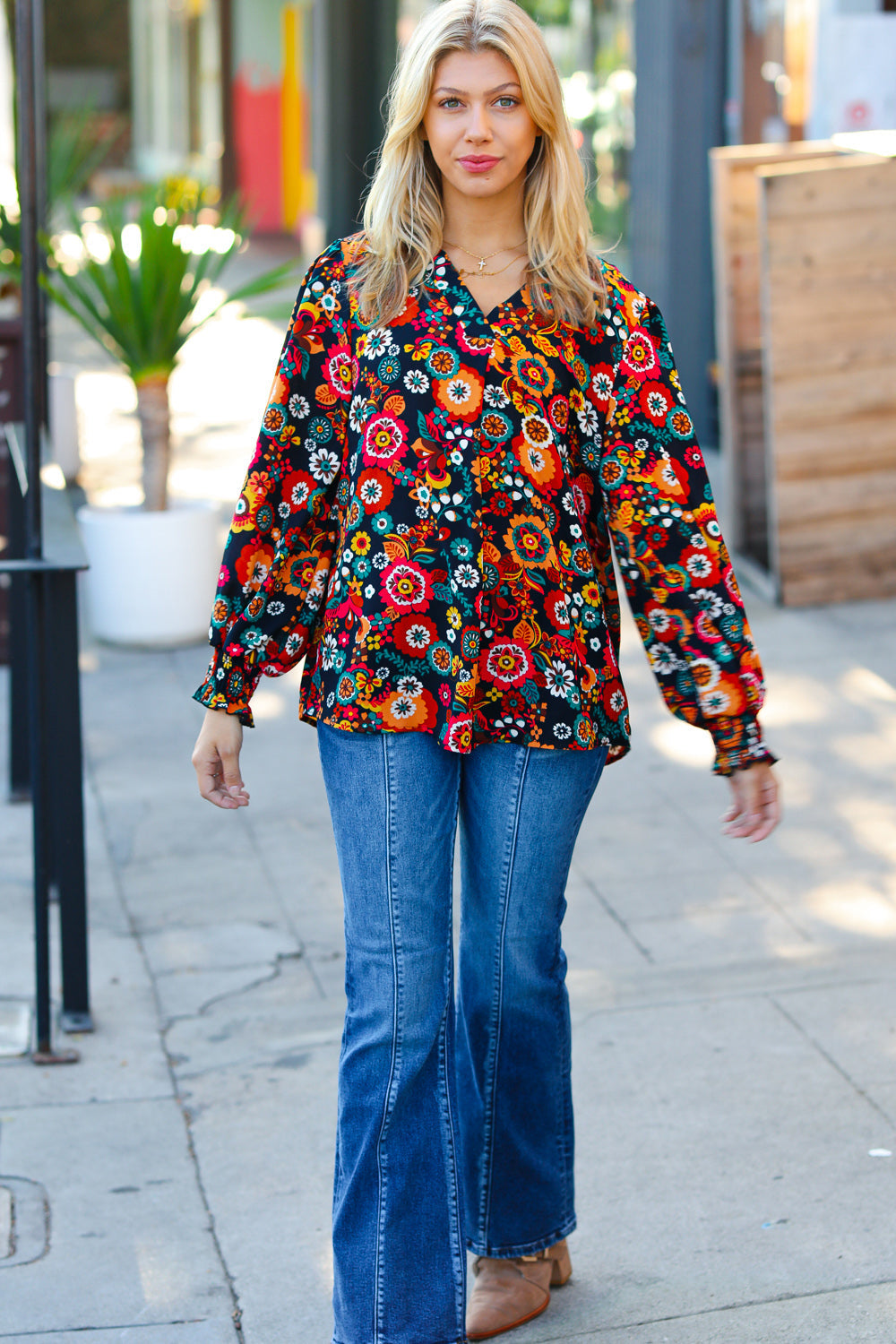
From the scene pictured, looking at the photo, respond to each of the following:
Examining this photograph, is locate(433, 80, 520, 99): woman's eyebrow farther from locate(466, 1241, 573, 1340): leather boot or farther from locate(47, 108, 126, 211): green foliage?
locate(47, 108, 126, 211): green foliage

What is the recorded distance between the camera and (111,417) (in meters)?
10.2

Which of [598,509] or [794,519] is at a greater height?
[598,509]

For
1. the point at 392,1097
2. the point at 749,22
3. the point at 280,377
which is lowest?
the point at 392,1097

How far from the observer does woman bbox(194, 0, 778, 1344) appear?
7.34ft

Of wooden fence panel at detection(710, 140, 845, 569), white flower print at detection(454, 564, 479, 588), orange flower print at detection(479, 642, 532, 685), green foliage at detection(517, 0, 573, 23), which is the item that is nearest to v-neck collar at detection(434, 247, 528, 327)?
white flower print at detection(454, 564, 479, 588)

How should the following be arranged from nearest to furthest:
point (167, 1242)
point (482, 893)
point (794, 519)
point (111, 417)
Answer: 1. point (482, 893)
2. point (167, 1242)
3. point (794, 519)
4. point (111, 417)

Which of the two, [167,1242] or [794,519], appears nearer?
[167,1242]

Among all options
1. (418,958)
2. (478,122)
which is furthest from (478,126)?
(418,958)

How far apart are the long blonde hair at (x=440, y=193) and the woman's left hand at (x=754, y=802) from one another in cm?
65

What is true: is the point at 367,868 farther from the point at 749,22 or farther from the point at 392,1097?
the point at 749,22

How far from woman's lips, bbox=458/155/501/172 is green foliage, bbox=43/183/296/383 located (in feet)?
12.1

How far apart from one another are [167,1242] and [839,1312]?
1074 millimetres

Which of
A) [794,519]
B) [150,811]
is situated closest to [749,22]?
[794,519]

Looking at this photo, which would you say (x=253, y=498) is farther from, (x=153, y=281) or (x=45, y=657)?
(x=153, y=281)
